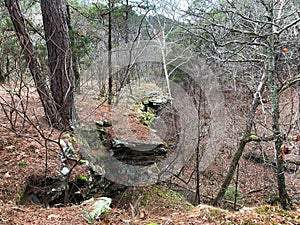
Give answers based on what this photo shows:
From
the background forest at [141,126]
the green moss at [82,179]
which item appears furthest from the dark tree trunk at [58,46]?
the green moss at [82,179]

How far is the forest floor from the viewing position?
1605mm

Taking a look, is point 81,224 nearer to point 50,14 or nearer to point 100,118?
point 50,14

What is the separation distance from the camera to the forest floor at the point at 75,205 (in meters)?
1.61

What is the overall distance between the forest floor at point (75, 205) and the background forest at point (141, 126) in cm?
1

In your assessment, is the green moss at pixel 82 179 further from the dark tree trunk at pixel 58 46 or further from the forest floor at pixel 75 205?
the dark tree trunk at pixel 58 46

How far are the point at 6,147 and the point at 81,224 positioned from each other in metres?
2.32

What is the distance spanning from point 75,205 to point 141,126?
5490 millimetres

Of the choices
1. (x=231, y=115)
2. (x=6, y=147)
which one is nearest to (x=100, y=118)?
(x=6, y=147)

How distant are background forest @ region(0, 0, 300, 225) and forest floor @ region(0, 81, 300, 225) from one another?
0.01 metres

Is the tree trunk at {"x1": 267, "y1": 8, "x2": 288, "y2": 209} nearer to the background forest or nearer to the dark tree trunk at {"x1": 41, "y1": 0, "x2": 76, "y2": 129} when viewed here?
the background forest

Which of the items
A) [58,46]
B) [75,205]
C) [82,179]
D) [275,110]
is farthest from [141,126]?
[75,205]

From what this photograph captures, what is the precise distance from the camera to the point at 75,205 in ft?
7.98

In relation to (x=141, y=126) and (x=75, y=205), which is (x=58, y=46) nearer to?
(x=75, y=205)

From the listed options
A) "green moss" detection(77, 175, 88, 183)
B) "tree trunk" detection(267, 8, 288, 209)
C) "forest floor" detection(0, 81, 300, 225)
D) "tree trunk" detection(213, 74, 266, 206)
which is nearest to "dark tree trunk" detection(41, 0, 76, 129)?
"forest floor" detection(0, 81, 300, 225)
